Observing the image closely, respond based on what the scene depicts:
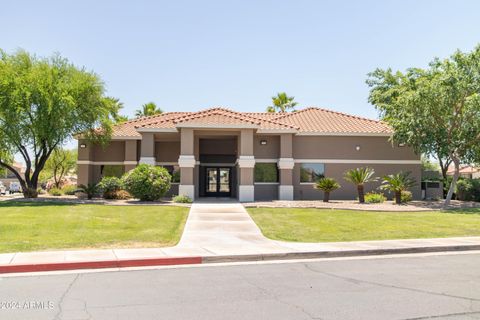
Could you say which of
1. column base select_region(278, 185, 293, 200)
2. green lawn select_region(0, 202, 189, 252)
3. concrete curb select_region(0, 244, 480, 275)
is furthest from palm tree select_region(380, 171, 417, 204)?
concrete curb select_region(0, 244, 480, 275)

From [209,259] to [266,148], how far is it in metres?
18.1

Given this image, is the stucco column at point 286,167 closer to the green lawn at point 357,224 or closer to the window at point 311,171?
the window at point 311,171

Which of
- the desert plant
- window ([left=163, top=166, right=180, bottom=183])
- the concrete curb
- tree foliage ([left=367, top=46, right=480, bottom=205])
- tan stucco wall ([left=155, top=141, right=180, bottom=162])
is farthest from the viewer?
tan stucco wall ([left=155, top=141, right=180, bottom=162])

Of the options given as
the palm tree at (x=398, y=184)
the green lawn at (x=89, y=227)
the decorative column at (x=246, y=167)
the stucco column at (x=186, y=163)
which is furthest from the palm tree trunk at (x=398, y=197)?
the green lawn at (x=89, y=227)

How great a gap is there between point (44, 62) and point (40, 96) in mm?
2845

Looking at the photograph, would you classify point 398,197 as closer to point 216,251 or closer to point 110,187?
point 110,187

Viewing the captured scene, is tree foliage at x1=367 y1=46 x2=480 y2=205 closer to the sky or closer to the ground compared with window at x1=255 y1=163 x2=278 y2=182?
closer to the sky

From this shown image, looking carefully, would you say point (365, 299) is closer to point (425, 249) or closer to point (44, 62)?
point (425, 249)

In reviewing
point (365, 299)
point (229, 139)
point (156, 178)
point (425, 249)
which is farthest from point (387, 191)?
point (365, 299)

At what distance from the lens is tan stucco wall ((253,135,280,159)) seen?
2780 centimetres

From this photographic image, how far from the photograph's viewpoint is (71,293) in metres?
7.18

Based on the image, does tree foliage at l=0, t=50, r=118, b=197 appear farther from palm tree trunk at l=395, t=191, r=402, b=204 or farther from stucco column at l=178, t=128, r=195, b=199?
palm tree trunk at l=395, t=191, r=402, b=204

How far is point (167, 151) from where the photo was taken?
30.2 m

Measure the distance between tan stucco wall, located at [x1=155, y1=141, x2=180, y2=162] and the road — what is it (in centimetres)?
2098
